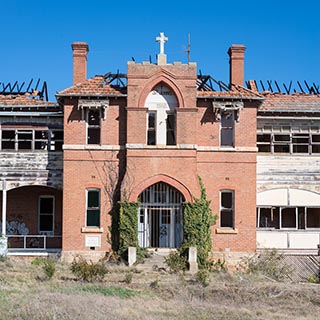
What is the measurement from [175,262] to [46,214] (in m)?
8.79

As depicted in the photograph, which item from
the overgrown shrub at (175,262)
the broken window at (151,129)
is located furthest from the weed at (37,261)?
the broken window at (151,129)

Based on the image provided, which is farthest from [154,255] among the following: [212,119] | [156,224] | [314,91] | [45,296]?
[314,91]

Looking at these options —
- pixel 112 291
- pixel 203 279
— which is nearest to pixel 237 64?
pixel 203 279

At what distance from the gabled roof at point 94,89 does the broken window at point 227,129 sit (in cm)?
474

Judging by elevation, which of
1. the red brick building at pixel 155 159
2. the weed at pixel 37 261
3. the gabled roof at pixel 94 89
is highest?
the gabled roof at pixel 94 89

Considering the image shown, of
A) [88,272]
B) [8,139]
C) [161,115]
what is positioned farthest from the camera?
[8,139]

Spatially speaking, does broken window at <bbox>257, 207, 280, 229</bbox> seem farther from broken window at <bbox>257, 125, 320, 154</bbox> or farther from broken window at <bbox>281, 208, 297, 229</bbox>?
broken window at <bbox>257, 125, 320, 154</bbox>

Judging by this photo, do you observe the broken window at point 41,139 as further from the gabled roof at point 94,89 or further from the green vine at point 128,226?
the green vine at point 128,226

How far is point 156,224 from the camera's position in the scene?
30.8 meters

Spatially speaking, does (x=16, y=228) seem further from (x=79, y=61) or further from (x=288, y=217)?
(x=288, y=217)

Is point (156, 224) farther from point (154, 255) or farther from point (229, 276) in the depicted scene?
point (229, 276)

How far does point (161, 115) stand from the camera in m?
30.7

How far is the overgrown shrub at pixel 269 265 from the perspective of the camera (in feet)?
92.9

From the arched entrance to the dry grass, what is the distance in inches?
155
